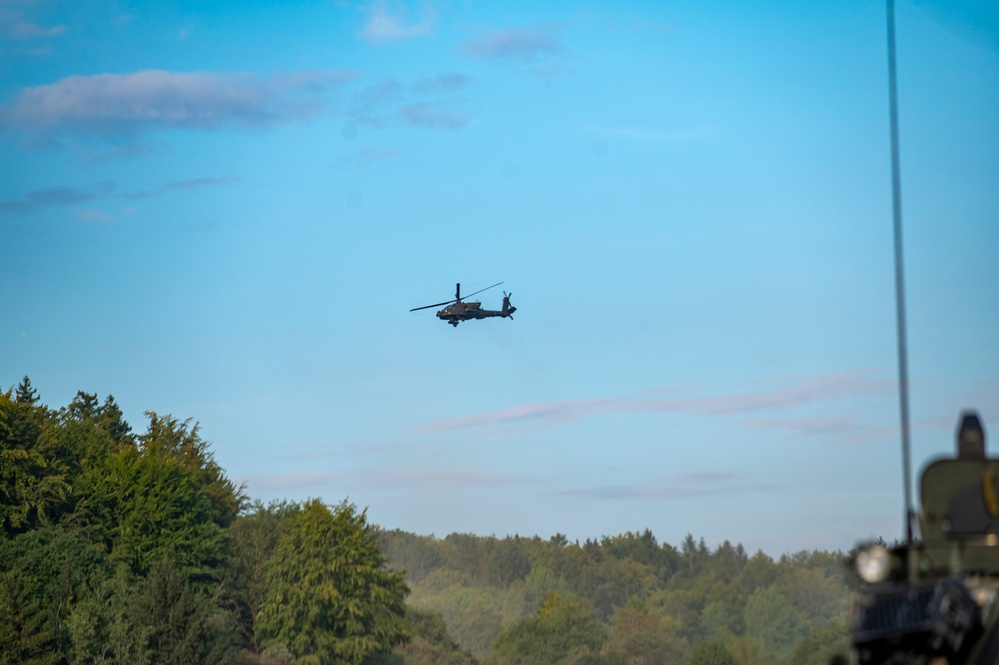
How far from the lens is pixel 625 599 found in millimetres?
102938

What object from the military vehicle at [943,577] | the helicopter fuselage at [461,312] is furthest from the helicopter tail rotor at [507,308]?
the military vehicle at [943,577]

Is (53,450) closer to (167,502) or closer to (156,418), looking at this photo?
(167,502)

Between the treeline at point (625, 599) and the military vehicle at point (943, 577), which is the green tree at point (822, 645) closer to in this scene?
the treeline at point (625, 599)

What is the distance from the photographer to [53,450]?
9994 cm

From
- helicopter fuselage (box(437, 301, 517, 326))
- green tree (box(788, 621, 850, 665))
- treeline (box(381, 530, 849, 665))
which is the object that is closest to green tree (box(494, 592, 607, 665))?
treeline (box(381, 530, 849, 665))

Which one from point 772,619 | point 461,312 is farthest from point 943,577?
point 461,312

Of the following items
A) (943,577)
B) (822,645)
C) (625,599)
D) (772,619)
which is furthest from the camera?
(625,599)

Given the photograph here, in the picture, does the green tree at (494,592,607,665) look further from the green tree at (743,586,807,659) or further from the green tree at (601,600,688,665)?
the green tree at (743,586,807,659)

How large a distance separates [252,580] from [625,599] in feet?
86.9

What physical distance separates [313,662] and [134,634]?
491 inches

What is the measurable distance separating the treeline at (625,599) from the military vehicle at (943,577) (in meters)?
23.5

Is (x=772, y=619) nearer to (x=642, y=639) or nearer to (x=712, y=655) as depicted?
(x=712, y=655)

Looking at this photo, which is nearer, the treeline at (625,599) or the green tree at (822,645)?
the green tree at (822,645)

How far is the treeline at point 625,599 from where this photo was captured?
205 feet
